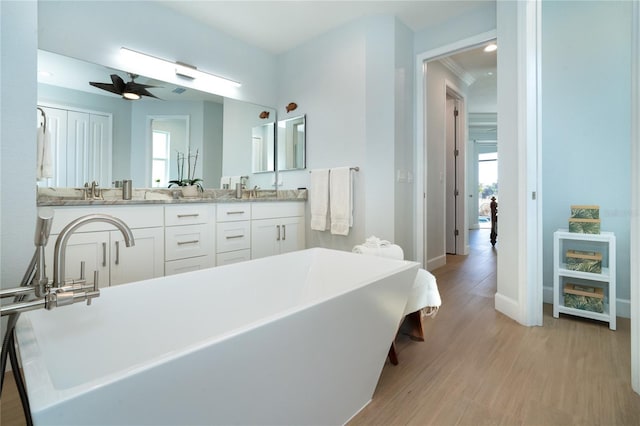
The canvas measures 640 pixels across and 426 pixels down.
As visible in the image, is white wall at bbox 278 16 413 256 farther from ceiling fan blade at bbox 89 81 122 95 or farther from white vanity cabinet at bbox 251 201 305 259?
ceiling fan blade at bbox 89 81 122 95

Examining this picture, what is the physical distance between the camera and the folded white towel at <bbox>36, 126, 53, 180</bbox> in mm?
1858

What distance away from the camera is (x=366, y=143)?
9.14 ft

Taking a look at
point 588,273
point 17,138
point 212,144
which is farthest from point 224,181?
point 588,273

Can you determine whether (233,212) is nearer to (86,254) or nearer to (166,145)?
(166,145)

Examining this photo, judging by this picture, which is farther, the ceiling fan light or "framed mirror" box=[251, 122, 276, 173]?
"framed mirror" box=[251, 122, 276, 173]

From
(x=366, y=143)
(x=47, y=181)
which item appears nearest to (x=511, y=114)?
(x=366, y=143)

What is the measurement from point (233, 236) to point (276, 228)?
516 mm

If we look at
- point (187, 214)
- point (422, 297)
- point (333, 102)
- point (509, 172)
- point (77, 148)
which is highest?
point (333, 102)

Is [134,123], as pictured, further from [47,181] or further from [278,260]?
[278,260]

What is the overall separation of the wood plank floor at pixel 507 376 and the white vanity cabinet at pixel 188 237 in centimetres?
149

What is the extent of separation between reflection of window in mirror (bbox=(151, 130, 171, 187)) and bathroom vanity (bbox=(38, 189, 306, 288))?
106mm

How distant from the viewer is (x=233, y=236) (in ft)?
8.15

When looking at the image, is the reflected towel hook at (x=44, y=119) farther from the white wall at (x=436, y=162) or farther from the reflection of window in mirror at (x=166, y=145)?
the white wall at (x=436, y=162)

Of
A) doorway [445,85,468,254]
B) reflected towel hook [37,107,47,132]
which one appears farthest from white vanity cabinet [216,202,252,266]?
doorway [445,85,468,254]
